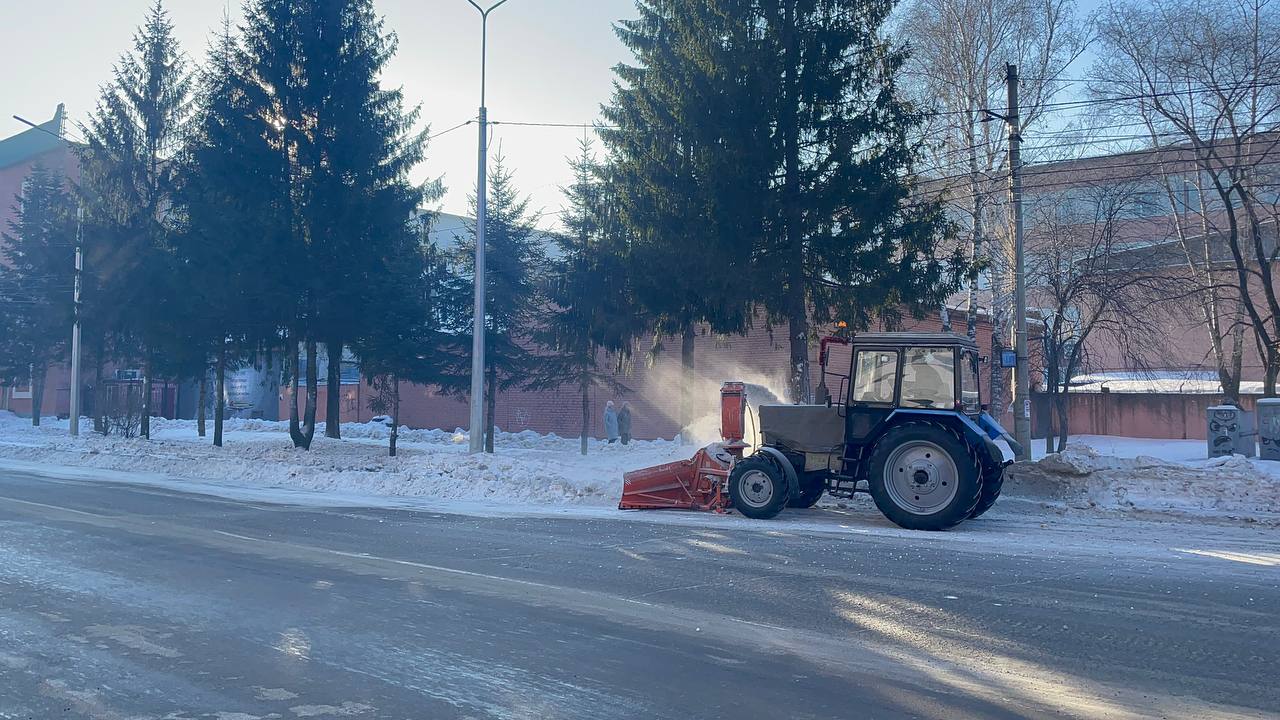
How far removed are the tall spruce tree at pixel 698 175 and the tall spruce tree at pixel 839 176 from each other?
43 cm

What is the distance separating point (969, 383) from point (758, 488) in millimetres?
3172

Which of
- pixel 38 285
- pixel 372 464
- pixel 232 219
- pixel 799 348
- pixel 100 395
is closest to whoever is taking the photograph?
pixel 799 348

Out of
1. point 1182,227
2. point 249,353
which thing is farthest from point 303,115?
point 1182,227

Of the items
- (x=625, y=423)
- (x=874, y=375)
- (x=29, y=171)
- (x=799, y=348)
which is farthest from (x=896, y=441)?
(x=29, y=171)

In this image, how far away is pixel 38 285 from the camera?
132 ft

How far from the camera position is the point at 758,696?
17.3 ft

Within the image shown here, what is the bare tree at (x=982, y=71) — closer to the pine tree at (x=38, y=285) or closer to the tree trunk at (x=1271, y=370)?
the tree trunk at (x=1271, y=370)

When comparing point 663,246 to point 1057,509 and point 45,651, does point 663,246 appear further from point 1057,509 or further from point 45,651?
point 45,651

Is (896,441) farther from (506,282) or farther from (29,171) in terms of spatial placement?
(29,171)

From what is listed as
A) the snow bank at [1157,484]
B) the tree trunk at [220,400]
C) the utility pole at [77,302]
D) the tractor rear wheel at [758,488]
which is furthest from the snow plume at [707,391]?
the utility pole at [77,302]

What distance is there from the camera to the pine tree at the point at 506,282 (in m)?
28.7

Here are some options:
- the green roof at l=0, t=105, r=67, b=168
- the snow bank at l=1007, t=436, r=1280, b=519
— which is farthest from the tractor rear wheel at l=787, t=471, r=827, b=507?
the green roof at l=0, t=105, r=67, b=168

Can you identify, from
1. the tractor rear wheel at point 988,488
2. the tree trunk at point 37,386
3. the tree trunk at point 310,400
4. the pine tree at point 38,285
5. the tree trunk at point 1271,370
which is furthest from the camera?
the tree trunk at point 37,386

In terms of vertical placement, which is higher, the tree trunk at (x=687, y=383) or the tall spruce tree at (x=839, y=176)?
the tall spruce tree at (x=839, y=176)
